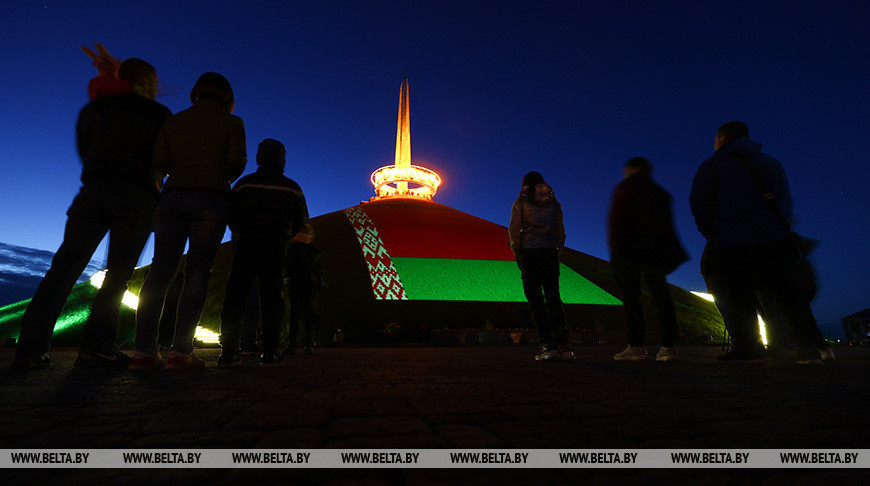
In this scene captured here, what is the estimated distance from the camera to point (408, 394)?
227cm

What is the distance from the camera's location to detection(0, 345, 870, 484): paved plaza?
1.05 meters

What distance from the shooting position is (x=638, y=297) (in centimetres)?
495

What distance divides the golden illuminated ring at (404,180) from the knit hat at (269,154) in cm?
4719

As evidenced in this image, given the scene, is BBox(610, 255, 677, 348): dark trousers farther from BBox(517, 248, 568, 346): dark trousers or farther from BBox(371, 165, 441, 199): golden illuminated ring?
BBox(371, 165, 441, 199): golden illuminated ring

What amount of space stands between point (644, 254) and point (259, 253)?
3909 mm

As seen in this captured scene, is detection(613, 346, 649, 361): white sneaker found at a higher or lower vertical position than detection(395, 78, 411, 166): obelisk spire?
lower

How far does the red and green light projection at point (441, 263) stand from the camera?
21.2m

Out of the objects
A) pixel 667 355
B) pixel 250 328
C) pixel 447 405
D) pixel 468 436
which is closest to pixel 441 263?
pixel 250 328

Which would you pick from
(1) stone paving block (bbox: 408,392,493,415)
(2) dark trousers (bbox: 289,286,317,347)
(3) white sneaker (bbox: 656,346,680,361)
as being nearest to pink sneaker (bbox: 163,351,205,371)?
(1) stone paving block (bbox: 408,392,493,415)

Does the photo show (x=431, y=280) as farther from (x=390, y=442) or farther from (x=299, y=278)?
(x=390, y=442)

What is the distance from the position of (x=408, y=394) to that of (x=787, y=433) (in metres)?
1.50

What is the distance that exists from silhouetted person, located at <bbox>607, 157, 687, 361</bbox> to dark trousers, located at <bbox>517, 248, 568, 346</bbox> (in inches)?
25.6
